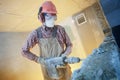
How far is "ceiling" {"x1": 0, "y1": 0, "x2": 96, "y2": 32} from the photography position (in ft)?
7.54

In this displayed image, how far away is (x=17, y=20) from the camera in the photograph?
2.80 meters

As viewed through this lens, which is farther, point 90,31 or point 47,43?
point 90,31

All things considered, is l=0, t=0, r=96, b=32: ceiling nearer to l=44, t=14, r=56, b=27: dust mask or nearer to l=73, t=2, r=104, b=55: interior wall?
l=73, t=2, r=104, b=55: interior wall

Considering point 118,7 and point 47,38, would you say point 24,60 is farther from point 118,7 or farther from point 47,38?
point 118,7

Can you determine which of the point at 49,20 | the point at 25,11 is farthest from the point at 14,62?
the point at 49,20

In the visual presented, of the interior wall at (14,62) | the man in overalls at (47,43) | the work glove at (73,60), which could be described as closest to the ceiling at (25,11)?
the interior wall at (14,62)

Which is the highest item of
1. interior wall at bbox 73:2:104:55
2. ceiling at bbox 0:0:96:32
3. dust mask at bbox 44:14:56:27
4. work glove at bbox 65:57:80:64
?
ceiling at bbox 0:0:96:32

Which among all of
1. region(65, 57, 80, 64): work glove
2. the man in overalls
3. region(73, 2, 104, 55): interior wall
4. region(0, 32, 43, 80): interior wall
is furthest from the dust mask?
region(0, 32, 43, 80): interior wall

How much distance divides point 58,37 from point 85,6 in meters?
1.50

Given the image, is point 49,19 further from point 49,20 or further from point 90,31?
point 90,31

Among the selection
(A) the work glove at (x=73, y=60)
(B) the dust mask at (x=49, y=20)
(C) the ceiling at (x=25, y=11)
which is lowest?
(A) the work glove at (x=73, y=60)

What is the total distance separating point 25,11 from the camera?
2557 mm

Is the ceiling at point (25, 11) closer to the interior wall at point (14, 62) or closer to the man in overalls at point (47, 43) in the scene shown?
the interior wall at point (14, 62)

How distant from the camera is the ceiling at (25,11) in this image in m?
2.30
